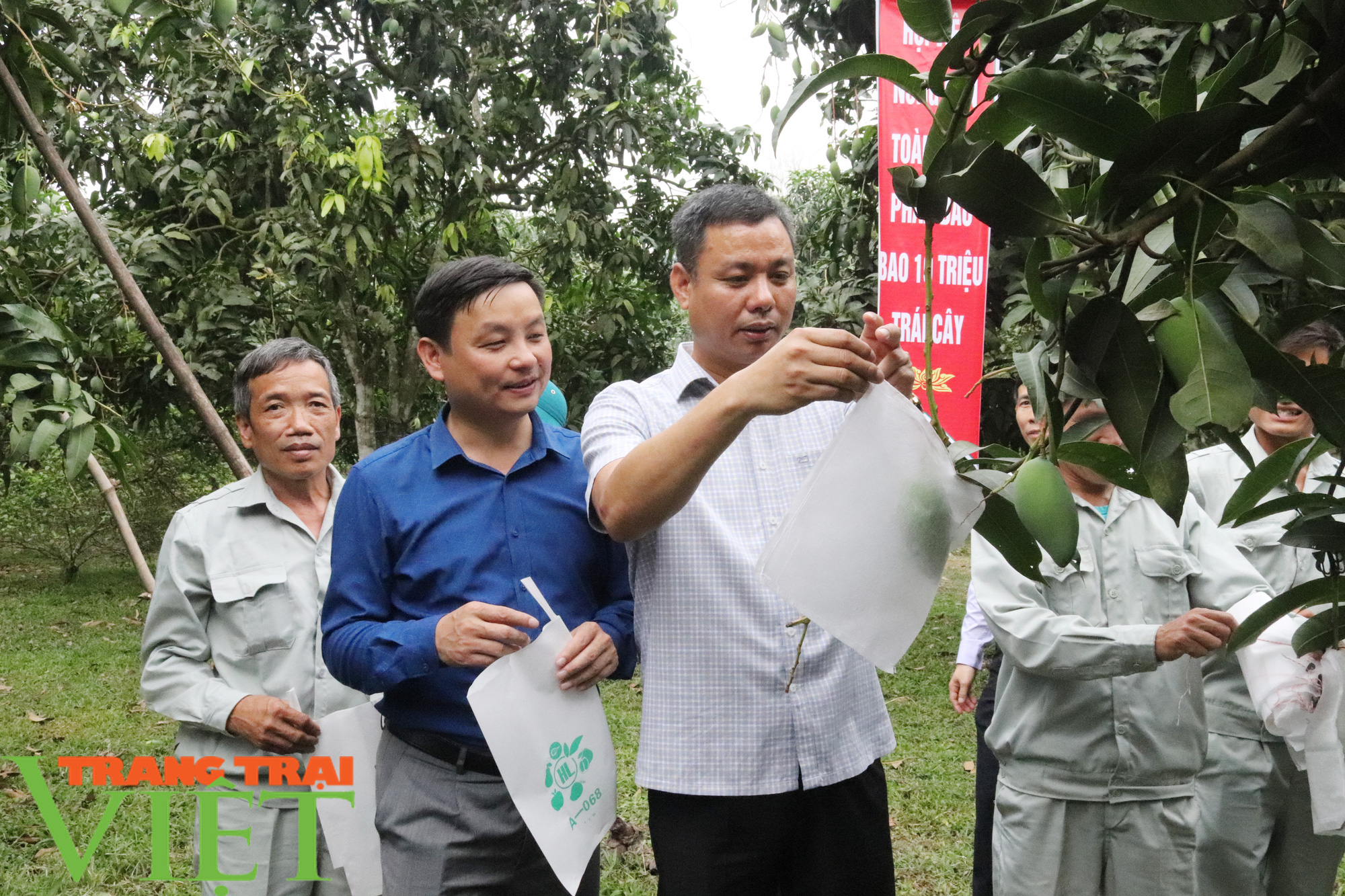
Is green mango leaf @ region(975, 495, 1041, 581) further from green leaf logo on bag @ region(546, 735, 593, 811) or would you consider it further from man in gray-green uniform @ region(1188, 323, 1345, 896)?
man in gray-green uniform @ region(1188, 323, 1345, 896)

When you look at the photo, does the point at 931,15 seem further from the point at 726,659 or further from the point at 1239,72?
the point at 726,659

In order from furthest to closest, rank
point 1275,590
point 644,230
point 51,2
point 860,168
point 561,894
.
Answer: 1. point 644,230
2. point 51,2
3. point 860,168
4. point 1275,590
5. point 561,894

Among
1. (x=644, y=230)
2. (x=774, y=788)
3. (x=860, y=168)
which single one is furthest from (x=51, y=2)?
(x=774, y=788)

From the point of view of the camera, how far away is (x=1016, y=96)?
0.57 metres

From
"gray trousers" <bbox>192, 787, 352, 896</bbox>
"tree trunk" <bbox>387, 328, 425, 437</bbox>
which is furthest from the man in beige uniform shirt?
"tree trunk" <bbox>387, 328, 425, 437</bbox>

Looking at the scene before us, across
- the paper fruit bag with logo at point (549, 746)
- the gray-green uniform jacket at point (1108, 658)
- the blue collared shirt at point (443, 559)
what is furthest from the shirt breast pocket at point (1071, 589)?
the paper fruit bag with logo at point (549, 746)

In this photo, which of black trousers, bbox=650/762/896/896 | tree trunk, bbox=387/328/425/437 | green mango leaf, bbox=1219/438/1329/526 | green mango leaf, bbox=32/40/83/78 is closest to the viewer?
green mango leaf, bbox=1219/438/1329/526

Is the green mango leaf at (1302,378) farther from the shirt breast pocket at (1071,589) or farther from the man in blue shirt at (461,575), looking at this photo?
the shirt breast pocket at (1071,589)

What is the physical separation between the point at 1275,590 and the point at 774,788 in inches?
53.5

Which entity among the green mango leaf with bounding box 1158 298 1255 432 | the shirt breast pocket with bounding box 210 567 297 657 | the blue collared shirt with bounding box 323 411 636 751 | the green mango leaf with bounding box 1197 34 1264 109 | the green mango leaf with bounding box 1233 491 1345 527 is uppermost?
the green mango leaf with bounding box 1197 34 1264 109

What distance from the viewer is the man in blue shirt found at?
1.61 meters

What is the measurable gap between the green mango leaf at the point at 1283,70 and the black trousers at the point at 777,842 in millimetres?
1156

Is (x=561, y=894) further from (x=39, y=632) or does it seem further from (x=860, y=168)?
(x=39, y=632)

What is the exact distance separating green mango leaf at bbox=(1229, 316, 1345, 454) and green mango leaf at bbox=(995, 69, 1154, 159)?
0.12 meters
